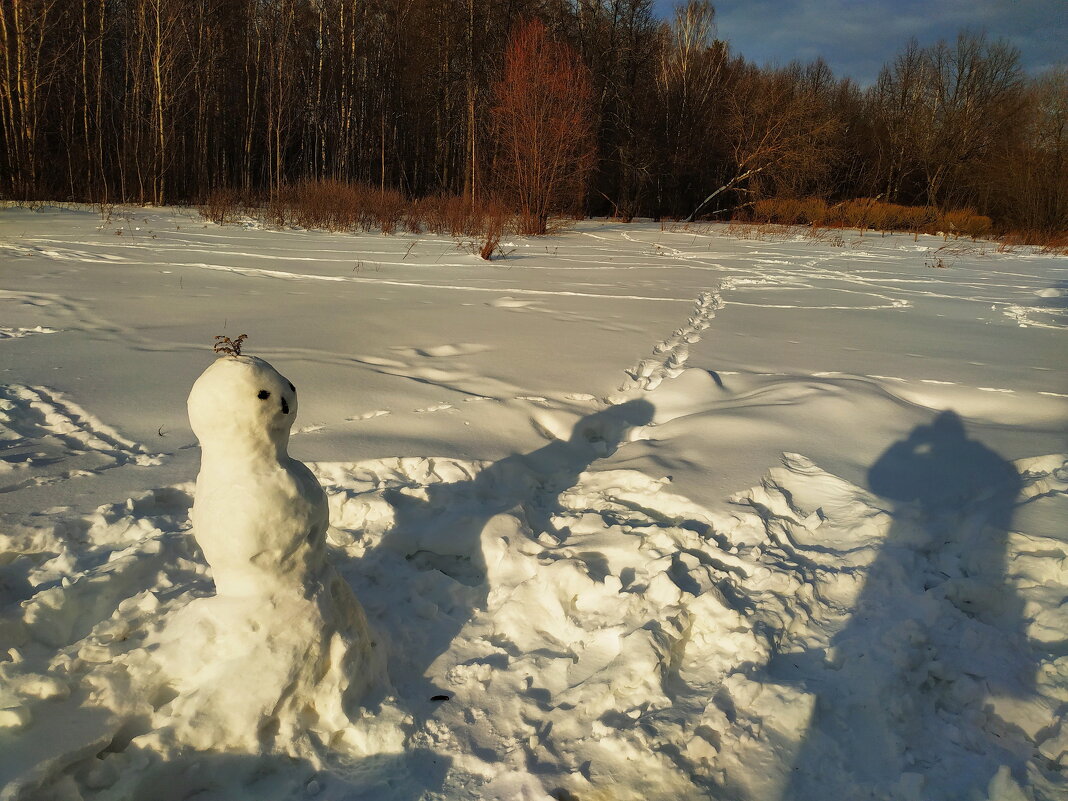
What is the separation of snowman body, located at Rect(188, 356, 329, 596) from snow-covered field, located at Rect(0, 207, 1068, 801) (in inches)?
7.8

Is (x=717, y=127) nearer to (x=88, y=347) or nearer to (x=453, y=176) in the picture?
(x=453, y=176)

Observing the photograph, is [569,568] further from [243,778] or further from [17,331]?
[17,331]

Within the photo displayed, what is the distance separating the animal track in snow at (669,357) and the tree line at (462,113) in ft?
33.5

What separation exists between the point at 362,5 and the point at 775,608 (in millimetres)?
25091

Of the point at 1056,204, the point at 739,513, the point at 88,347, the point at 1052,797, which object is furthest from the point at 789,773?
the point at 1056,204

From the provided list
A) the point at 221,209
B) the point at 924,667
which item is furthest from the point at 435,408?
the point at 221,209

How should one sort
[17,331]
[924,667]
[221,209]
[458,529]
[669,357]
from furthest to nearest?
[221,209] < [669,357] < [17,331] < [458,529] < [924,667]

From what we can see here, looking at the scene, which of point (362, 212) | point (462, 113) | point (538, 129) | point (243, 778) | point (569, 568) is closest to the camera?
point (243, 778)

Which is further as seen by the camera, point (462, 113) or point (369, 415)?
point (462, 113)

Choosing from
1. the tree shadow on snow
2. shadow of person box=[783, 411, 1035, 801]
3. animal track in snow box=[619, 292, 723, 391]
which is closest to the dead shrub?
animal track in snow box=[619, 292, 723, 391]

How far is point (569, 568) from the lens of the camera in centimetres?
195

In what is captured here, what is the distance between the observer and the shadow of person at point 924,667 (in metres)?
1.40

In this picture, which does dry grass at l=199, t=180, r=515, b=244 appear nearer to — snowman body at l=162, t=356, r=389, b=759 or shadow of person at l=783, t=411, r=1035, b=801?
shadow of person at l=783, t=411, r=1035, b=801

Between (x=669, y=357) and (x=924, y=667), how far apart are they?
309 centimetres
